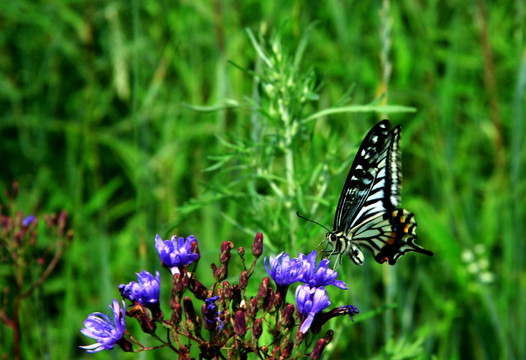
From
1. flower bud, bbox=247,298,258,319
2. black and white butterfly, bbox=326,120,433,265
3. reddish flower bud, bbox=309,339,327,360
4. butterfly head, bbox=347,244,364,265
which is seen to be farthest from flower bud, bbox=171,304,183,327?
butterfly head, bbox=347,244,364,265

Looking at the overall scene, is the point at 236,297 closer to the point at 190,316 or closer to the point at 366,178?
the point at 190,316

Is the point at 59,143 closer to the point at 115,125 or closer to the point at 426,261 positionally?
the point at 115,125

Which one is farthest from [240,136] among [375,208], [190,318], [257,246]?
[190,318]

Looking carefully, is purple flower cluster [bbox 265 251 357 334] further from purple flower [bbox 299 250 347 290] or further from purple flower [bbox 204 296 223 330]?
purple flower [bbox 204 296 223 330]

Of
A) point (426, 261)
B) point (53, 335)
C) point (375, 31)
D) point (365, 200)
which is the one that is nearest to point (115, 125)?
point (53, 335)

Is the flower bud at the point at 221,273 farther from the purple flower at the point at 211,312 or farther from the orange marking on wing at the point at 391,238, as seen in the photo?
the orange marking on wing at the point at 391,238

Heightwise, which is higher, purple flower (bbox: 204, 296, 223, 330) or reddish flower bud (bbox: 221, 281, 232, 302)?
reddish flower bud (bbox: 221, 281, 232, 302)
